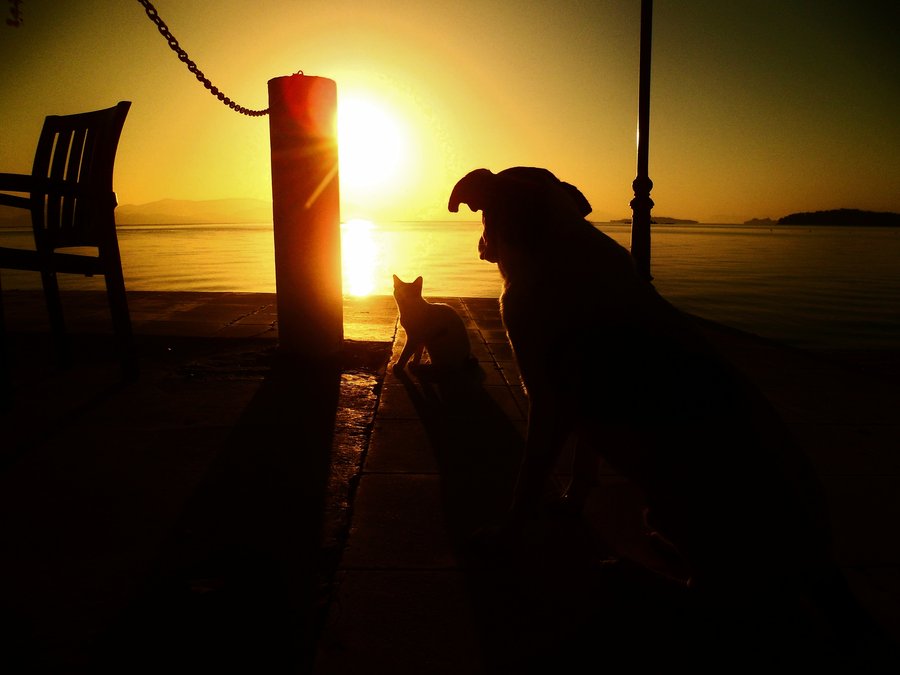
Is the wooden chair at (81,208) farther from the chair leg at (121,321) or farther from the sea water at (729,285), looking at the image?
the sea water at (729,285)

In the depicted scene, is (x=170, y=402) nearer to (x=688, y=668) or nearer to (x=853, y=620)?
(x=688, y=668)

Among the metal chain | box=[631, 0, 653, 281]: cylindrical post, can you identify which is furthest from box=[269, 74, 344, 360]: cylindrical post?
box=[631, 0, 653, 281]: cylindrical post

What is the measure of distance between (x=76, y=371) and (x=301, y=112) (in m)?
2.50

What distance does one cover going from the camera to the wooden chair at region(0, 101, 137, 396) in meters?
3.36

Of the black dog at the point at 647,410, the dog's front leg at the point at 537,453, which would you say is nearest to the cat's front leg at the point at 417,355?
the black dog at the point at 647,410

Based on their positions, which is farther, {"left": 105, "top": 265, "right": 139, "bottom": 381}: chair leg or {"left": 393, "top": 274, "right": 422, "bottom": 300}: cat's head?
{"left": 393, "top": 274, "right": 422, "bottom": 300}: cat's head

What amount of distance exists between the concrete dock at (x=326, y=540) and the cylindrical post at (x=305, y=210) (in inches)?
23.7

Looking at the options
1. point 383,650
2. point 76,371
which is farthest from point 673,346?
point 76,371

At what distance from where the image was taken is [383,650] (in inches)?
55.5

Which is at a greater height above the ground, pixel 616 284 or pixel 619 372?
pixel 616 284

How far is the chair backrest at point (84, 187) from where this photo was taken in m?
3.48

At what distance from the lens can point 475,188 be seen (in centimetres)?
232

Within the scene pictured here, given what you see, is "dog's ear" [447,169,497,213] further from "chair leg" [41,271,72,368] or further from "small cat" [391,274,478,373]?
"chair leg" [41,271,72,368]

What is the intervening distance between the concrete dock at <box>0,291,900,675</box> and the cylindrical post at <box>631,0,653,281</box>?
3.45 metres
